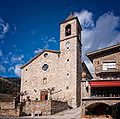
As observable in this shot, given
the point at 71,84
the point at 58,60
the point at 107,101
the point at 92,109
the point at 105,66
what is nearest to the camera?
the point at 107,101

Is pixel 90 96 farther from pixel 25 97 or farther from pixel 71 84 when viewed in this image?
pixel 25 97

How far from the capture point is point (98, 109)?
26438 millimetres

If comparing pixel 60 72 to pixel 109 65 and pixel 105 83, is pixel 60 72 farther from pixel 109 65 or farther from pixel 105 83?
pixel 105 83

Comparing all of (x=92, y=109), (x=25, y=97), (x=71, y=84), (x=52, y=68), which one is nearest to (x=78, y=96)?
(x=71, y=84)

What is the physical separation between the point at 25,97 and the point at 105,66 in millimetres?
19534

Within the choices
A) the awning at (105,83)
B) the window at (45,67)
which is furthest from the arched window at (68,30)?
the awning at (105,83)

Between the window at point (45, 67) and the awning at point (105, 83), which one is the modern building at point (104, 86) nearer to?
the awning at point (105, 83)

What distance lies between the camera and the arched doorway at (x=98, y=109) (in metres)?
25.1

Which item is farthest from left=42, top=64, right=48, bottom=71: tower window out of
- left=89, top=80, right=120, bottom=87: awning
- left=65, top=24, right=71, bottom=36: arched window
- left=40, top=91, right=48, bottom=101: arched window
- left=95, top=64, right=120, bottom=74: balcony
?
left=89, top=80, right=120, bottom=87: awning

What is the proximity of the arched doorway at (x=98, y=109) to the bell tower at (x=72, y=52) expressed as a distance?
12059mm

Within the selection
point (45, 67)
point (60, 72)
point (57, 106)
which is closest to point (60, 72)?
point (60, 72)

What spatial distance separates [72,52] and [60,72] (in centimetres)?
405

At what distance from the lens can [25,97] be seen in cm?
4400

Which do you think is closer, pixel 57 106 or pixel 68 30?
pixel 57 106
